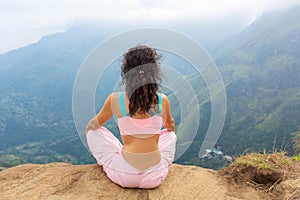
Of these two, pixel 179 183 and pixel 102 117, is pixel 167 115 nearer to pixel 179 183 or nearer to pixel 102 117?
pixel 102 117

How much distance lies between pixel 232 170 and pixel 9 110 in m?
203

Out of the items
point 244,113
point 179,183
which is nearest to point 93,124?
point 179,183

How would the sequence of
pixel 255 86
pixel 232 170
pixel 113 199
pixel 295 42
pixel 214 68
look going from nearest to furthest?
pixel 113 199, pixel 214 68, pixel 232 170, pixel 255 86, pixel 295 42

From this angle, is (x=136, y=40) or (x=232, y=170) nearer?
(x=136, y=40)

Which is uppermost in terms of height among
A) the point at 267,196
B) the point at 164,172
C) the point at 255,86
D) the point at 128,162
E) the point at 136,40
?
the point at 136,40

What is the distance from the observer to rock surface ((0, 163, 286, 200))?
15.5 feet

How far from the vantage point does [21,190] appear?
194 inches

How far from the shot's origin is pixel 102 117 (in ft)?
15.2

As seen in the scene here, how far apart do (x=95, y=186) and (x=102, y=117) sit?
46.0 inches

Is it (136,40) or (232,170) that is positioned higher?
(136,40)

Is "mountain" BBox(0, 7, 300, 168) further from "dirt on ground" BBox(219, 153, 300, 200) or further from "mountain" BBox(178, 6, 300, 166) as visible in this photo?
"dirt on ground" BBox(219, 153, 300, 200)

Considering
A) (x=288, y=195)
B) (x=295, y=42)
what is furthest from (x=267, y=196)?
(x=295, y=42)

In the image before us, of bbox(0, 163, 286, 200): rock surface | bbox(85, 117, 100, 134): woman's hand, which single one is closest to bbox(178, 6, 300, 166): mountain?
bbox(0, 163, 286, 200): rock surface

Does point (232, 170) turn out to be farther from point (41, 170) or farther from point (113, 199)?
point (41, 170)
